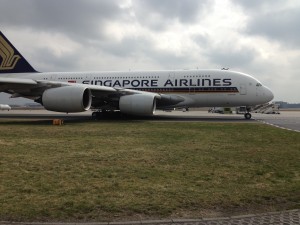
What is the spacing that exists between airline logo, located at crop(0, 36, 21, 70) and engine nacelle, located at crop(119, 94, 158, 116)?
45.0ft

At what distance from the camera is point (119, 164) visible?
7.34 m

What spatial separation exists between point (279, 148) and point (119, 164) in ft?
17.0

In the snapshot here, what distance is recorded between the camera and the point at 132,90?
25406mm

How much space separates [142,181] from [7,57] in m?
28.3

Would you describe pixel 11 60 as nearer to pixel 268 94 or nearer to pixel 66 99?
pixel 66 99

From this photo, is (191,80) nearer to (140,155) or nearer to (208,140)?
(208,140)

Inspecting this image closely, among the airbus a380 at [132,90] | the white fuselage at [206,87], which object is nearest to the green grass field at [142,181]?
the airbus a380 at [132,90]

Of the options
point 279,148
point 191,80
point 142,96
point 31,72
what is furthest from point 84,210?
point 31,72

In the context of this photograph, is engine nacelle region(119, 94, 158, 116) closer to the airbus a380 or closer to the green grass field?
the airbus a380

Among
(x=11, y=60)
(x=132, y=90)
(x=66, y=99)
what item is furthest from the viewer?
(x=11, y=60)

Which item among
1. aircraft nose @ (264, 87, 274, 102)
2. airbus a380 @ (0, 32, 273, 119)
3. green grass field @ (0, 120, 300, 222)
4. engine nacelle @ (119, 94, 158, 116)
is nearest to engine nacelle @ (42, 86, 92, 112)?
airbus a380 @ (0, 32, 273, 119)

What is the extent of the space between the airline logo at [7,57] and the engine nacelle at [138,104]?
13.7 m

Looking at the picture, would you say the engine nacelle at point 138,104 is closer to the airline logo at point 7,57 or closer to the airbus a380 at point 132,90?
the airbus a380 at point 132,90

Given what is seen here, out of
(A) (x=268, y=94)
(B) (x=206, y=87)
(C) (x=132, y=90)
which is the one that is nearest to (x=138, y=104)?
(C) (x=132, y=90)
